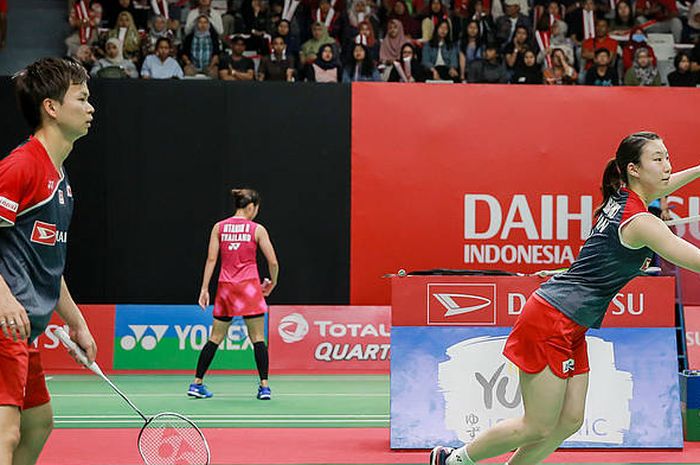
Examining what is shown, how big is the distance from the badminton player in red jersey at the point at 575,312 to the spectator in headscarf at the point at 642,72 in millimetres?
8324

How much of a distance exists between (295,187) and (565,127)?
2.98 m

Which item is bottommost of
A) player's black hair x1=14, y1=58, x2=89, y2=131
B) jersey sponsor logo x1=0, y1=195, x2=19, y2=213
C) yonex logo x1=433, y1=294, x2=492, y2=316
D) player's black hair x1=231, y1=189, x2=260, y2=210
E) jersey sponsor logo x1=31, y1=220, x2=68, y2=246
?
yonex logo x1=433, y1=294, x2=492, y2=316

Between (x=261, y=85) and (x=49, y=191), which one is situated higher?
(x=261, y=85)

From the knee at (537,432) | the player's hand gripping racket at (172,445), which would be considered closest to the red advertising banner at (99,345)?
the player's hand gripping racket at (172,445)

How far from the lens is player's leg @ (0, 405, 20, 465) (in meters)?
3.16

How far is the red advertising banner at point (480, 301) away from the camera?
632 cm

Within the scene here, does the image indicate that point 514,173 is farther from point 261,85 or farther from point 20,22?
point 20,22

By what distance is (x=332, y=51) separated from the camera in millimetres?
12266

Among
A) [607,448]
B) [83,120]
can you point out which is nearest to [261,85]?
[607,448]

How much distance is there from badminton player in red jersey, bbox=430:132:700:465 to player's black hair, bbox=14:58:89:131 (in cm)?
205

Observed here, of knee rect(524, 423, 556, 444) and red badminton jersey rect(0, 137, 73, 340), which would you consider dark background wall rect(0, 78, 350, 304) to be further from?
red badminton jersey rect(0, 137, 73, 340)

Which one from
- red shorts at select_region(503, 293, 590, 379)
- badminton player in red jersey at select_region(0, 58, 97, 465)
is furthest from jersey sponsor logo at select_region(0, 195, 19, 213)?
red shorts at select_region(503, 293, 590, 379)

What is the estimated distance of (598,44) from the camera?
12891mm

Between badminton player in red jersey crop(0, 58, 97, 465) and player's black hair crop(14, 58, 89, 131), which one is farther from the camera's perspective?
player's black hair crop(14, 58, 89, 131)
